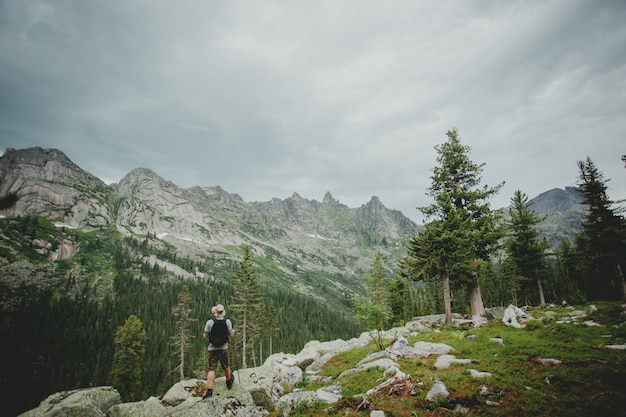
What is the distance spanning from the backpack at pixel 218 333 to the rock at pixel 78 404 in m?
6.94

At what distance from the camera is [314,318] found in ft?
512

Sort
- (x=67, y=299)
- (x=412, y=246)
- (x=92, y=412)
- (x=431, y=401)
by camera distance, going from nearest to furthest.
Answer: (x=431, y=401) < (x=92, y=412) < (x=412, y=246) < (x=67, y=299)

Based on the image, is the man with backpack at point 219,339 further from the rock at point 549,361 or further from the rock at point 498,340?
the rock at point 498,340

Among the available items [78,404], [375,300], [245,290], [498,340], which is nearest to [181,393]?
[78,404]

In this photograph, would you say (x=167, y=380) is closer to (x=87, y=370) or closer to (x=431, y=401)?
(x=87, y=370)

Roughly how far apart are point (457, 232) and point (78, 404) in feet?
91.4

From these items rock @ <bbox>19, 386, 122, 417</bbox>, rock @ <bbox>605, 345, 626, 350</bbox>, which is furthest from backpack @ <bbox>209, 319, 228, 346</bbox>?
rock @ <bbox>605, 345, 626, 350</bbox>

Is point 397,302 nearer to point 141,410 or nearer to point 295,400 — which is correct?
point 295,400

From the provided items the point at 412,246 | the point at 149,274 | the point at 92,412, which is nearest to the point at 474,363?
the point at 412,246

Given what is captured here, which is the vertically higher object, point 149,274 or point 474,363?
point 149,274

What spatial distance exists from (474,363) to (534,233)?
39.9 m

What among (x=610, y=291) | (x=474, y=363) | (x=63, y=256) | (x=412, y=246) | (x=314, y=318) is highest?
(x=63, y=256)

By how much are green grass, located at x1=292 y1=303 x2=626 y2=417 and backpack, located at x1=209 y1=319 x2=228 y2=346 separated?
164 inches

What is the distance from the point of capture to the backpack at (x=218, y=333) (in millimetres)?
11312
